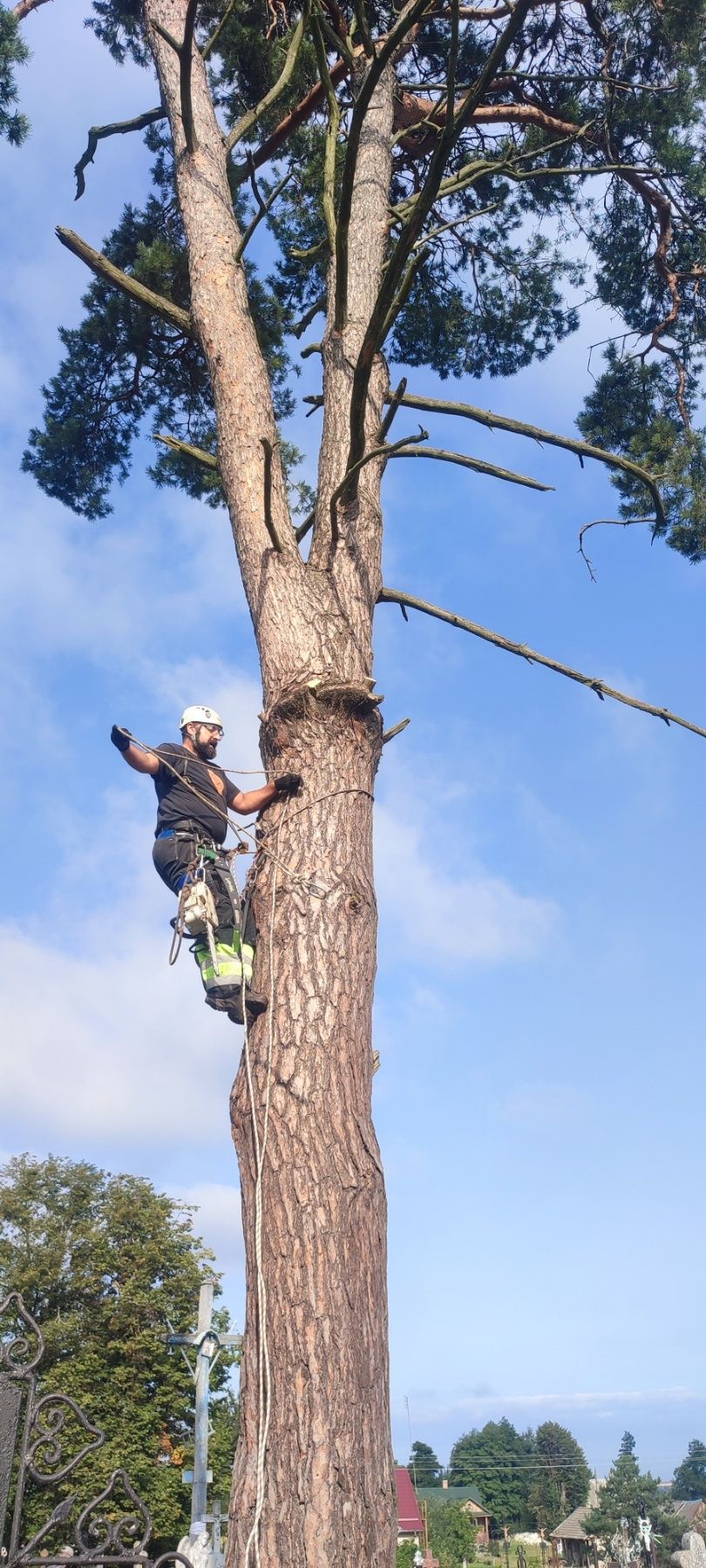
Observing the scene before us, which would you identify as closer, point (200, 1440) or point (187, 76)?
point (187, 76)

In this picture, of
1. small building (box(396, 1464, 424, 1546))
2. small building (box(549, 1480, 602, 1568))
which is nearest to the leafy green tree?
small building (box(396, 1464, 424, 1546))

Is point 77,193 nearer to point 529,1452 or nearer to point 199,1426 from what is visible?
point 199,1426

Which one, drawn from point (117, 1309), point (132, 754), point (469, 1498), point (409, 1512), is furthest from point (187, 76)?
point (469, 1498)

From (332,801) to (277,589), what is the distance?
0.87 metres

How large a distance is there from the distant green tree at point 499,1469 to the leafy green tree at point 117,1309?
6440 cm

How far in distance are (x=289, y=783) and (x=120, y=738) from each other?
935 millimetres

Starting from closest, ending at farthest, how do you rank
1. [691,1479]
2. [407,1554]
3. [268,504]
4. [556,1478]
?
[268,504] < [407,1554] < [556,1478] < [691,1479]

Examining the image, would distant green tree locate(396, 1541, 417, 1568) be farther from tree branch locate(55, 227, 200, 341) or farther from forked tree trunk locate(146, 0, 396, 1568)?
tree branch locate(55, 227, 200, 341)

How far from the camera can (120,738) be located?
13.8 ft

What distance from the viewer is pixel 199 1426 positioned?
12664 mm

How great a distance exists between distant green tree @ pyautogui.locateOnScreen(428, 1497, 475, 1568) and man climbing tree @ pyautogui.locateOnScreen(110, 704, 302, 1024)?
149ft

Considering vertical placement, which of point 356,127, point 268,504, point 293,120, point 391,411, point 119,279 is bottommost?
point 268,504

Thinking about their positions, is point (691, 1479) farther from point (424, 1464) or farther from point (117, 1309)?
point (117, 1309)

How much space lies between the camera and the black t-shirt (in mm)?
4277
